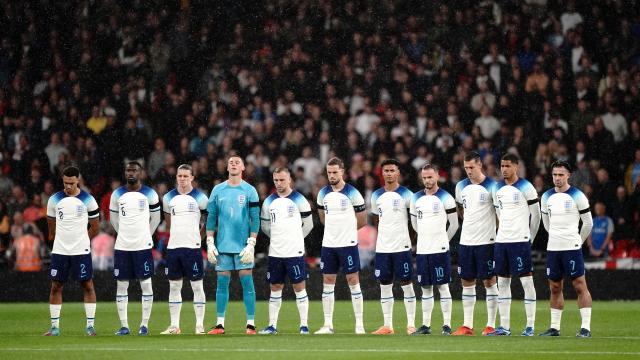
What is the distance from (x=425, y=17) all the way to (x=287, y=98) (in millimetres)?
4504

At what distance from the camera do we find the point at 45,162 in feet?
101

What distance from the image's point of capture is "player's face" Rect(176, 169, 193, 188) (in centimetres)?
1994

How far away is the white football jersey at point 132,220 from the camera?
19.8 metres

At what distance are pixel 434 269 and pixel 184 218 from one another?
3995 mm

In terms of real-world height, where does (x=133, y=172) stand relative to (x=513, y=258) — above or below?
above

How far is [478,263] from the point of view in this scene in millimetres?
18953

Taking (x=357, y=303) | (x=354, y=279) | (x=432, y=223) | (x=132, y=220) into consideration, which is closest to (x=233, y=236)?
(x=132, y=220)

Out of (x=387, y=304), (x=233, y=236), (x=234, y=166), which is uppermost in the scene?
(x=234, y=166)

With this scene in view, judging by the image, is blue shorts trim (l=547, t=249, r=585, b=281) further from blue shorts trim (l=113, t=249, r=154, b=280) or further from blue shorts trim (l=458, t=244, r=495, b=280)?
blue shorts trim (l=113, t=249, r=154, b=280)

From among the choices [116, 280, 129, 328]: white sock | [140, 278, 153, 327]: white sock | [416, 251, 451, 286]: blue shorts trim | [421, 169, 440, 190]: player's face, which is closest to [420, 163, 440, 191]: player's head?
[421, 169, 440, 190]: player's face

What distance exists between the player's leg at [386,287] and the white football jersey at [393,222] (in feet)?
0.51

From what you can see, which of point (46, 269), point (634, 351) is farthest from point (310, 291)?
point (634, 351)

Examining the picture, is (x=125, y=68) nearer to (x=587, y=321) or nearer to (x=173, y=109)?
(x=173, y=109)

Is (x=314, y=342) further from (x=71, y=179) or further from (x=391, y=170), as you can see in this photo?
(x=71, y=179)
